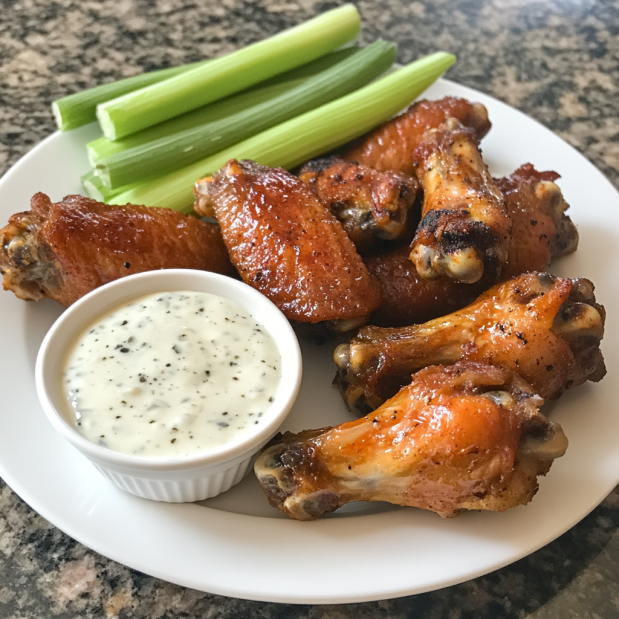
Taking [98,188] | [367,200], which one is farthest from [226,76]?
[367,200]

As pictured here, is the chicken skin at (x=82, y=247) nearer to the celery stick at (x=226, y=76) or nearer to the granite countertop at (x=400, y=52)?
the granite countertop at (x=400, y=52)

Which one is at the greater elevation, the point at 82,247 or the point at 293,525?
the point at 82,247

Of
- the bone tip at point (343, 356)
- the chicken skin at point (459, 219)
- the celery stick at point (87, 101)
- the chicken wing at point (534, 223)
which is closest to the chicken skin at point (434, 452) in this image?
the bone tip at point (343, 356)

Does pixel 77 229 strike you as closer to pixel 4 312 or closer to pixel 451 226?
pixel 4 312

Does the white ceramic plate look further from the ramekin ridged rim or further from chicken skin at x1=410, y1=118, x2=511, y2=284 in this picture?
chicken skin at x1=410, y1=118, x2=511, y2=284

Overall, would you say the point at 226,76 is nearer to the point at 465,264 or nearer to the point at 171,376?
the point at 465,264

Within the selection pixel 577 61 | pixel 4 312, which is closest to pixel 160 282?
pixel 4 312
